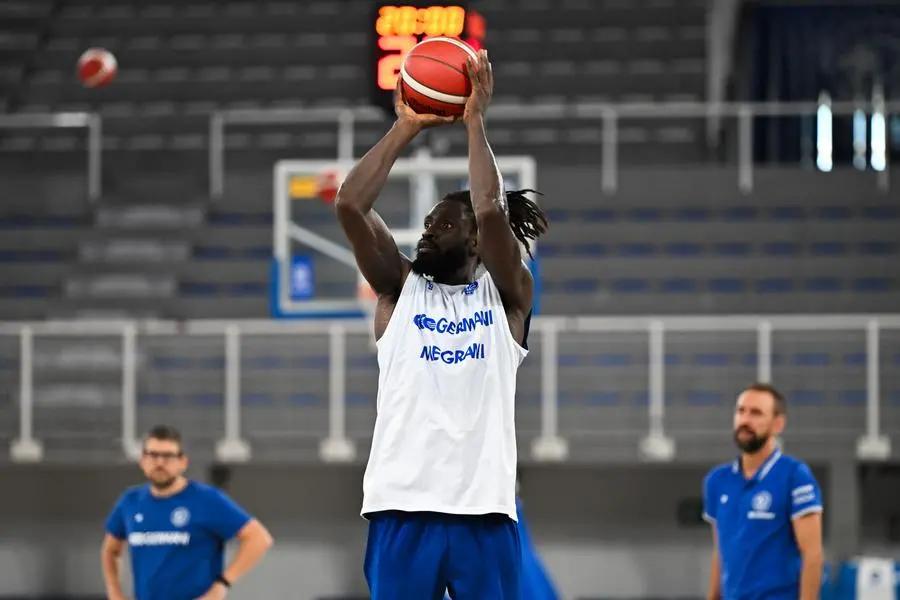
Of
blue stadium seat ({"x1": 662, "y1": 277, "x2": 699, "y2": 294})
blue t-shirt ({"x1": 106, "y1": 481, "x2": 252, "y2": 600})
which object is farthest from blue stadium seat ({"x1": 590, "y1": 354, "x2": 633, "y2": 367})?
blue t-shirt ({"x1": 106, "y1": 481, "x2": 252, "y2": 600})

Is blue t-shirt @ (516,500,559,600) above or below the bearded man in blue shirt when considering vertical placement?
below

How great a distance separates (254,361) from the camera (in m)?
12.8

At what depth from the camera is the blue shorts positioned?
12.9ft

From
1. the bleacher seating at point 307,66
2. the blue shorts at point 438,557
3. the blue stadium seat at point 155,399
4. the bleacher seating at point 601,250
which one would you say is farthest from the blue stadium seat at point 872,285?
the blue shorts at point 438,557

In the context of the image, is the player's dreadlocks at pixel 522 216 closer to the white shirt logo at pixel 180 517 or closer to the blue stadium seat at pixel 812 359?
the white shirt logo at pixel 180 517

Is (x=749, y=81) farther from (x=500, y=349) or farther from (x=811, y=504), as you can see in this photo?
→ (x=500, y=349)

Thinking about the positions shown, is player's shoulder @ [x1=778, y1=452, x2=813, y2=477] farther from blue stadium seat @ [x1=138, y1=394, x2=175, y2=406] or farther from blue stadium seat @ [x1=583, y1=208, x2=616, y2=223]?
blue stadium seat @ [x1=583, y1=208, x2=616, y2=223]

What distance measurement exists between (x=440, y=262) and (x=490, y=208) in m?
0.26

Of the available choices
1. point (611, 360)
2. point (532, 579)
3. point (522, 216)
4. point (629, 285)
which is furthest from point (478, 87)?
point (629, 285)

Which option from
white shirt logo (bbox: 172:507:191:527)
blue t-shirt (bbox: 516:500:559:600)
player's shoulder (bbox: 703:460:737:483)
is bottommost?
blue t-shirt (bbox: 516:500:559:600)

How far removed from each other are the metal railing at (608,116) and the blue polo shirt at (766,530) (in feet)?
27.6

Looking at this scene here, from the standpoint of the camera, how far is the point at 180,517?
7.27m

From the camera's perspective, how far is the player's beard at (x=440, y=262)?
4070 mm

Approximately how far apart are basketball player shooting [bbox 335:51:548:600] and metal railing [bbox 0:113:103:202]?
39.4 feet
